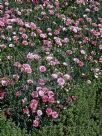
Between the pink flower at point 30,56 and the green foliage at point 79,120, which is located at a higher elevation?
the pink flower at point 30,56

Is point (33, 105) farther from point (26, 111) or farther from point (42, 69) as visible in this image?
point (42, 69)

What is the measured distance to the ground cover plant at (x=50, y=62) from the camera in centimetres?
694

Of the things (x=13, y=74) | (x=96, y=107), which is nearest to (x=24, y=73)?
(x=13, y=74)

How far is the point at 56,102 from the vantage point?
23.2 feet

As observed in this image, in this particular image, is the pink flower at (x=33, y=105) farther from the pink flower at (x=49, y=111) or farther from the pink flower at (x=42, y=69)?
the pink flower at (x=42, y=69)

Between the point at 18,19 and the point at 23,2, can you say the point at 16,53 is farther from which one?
the point at 23,2

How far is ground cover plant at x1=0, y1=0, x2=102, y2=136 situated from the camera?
694 centimetres

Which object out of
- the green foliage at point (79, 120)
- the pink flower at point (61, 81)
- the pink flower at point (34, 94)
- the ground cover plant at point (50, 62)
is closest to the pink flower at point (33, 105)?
the ground cover plant at point (50, 62)

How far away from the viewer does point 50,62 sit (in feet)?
25.6

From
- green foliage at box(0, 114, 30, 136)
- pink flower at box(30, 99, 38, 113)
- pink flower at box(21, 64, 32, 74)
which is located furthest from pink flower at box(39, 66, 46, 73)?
green foliage at box(0, 114, 30, 136)

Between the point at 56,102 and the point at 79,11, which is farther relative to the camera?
the point at 79,11

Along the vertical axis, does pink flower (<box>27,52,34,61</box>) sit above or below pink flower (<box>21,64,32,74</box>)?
below

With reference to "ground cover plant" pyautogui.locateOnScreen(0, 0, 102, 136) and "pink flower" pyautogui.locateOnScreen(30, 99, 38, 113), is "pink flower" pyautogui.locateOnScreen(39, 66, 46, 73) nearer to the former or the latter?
"ground cover plant" pyautogui.locateOnScreen(0, 0, 102, 136)

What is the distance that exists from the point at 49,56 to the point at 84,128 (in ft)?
5.33
